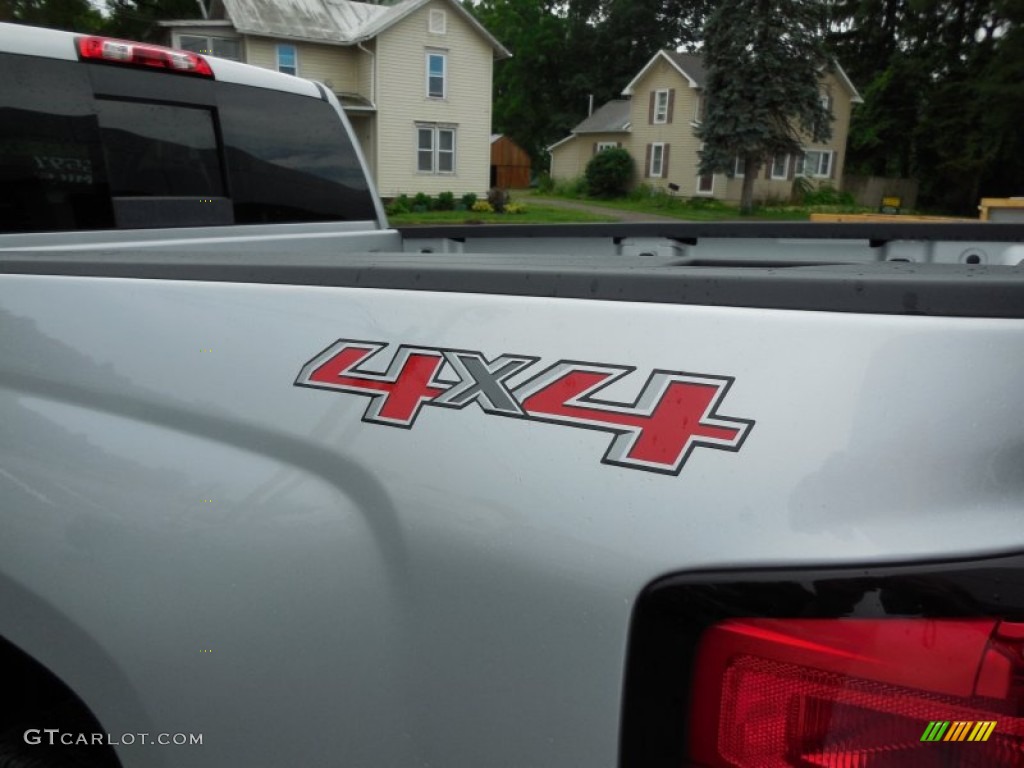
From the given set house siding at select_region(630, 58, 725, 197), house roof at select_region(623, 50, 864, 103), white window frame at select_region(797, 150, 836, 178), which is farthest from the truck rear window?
white window frame at select_region(797, 150, 836, 178)

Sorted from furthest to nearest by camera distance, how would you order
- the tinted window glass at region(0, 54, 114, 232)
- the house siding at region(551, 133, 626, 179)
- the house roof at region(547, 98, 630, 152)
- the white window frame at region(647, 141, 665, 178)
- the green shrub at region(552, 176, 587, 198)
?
the house siding at region(551, 133, 626, 179)
the house roof at region(547, 98, 630, 152)
the green shrub at region(552, 176, 587, 198)
the white window frame at region(647, 141, 665, 178)
the tinted window glass at region(0, 54, 114, 232)

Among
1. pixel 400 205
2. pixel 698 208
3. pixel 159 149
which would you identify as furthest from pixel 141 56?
pixel 698 208

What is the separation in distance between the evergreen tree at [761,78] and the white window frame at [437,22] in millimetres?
10409

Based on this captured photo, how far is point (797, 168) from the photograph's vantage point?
39.4 metres

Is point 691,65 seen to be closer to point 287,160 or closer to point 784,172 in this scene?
point 784,172

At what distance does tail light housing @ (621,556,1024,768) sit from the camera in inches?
33.8

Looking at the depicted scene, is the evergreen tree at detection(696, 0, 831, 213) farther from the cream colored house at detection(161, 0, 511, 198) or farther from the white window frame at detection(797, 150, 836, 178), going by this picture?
the cream colored house at detection(161, 0, 511, 198)

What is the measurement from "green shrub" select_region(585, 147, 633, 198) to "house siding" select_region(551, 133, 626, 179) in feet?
9.99

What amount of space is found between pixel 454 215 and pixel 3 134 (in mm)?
26320

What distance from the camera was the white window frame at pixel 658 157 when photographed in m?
41.2

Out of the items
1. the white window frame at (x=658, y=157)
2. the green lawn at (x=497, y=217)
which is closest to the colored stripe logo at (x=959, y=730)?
the green lawn at (x=497, y=217)

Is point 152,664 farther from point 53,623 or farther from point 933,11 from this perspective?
point 933,11

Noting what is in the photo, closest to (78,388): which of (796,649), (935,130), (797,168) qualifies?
(796,649)

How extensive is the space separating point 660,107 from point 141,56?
41237 millimetres
